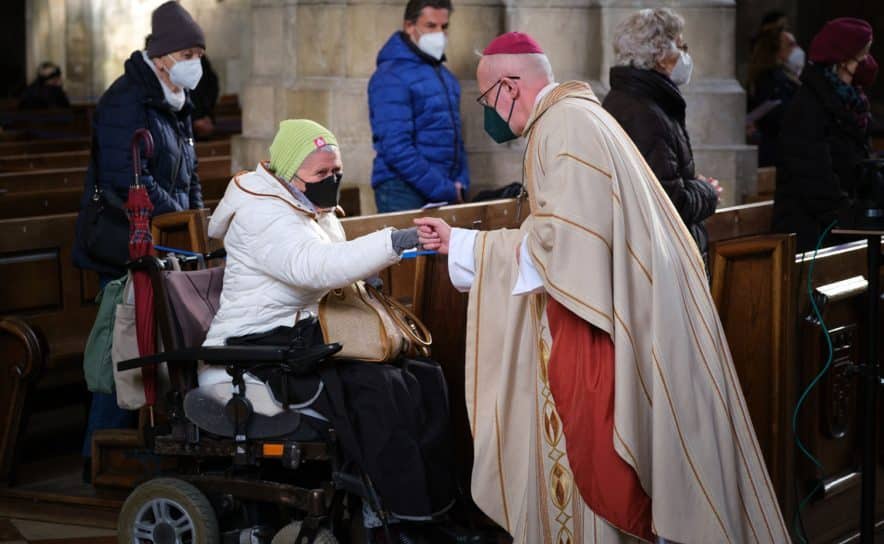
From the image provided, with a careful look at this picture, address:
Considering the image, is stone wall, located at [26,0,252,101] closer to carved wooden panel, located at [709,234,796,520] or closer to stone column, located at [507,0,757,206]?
stone column, located at [507,0,757,206]

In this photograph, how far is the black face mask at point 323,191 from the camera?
4.15m

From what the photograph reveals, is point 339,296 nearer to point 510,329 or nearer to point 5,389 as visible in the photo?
point 510,329

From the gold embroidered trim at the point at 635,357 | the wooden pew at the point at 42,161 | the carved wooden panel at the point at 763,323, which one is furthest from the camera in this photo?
the wooden pew at the point at 42,161

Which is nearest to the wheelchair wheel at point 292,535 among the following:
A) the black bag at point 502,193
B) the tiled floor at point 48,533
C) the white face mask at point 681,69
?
the tiled floor at point 48,533

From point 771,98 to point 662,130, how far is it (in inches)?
173

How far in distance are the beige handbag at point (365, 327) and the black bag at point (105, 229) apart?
1280 millimetres

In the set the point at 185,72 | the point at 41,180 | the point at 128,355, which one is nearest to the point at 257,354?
the point at 128,355

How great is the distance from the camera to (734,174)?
25.3 feet

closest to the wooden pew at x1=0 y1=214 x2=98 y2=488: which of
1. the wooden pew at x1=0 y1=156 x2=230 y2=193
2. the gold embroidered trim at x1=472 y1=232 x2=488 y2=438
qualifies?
the wooden pew at x1=0 y1=156 x2=230 y2=193

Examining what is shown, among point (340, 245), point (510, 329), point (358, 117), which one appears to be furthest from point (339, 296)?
point (358, 117)

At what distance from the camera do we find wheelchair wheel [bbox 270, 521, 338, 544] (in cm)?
392

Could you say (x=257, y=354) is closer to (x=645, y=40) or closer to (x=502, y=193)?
(x=645, y=40)

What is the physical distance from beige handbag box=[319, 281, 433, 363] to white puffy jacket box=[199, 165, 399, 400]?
2.9 inches

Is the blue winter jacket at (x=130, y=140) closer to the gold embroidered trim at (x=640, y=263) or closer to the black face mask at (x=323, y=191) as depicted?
the black face mask at (x=323, y=191)
